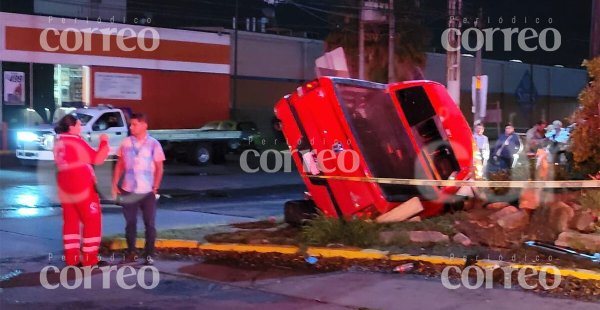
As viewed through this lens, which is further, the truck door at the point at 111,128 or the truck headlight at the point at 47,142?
the truck door at the point at 111,128

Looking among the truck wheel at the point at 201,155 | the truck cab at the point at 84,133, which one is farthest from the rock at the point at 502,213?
the truck wheel at the point at 201,155

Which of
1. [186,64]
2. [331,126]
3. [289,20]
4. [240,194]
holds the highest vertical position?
[289,20]

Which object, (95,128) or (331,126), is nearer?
(331,126)

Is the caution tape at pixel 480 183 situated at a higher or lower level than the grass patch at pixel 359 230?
higher

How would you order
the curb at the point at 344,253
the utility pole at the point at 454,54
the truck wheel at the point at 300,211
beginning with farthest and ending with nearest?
1. the utility pole at the point at 454,54
2. the truck wheel at the point at 300,211
3. the curb at the point at 344,253

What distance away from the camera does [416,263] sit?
8164mm

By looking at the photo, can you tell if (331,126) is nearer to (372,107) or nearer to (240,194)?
(372,107)

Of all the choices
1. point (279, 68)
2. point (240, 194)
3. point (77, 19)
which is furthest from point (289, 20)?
point (240, 194)

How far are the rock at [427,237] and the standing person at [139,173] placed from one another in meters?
2.90

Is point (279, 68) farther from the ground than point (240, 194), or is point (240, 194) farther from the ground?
point (279, 68)

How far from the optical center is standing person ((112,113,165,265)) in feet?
26.5

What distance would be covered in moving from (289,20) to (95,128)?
1561 inches

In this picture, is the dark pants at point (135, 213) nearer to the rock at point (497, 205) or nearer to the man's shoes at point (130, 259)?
the man's shoes at point (130, 259)

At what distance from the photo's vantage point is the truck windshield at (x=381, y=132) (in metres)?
9.70
